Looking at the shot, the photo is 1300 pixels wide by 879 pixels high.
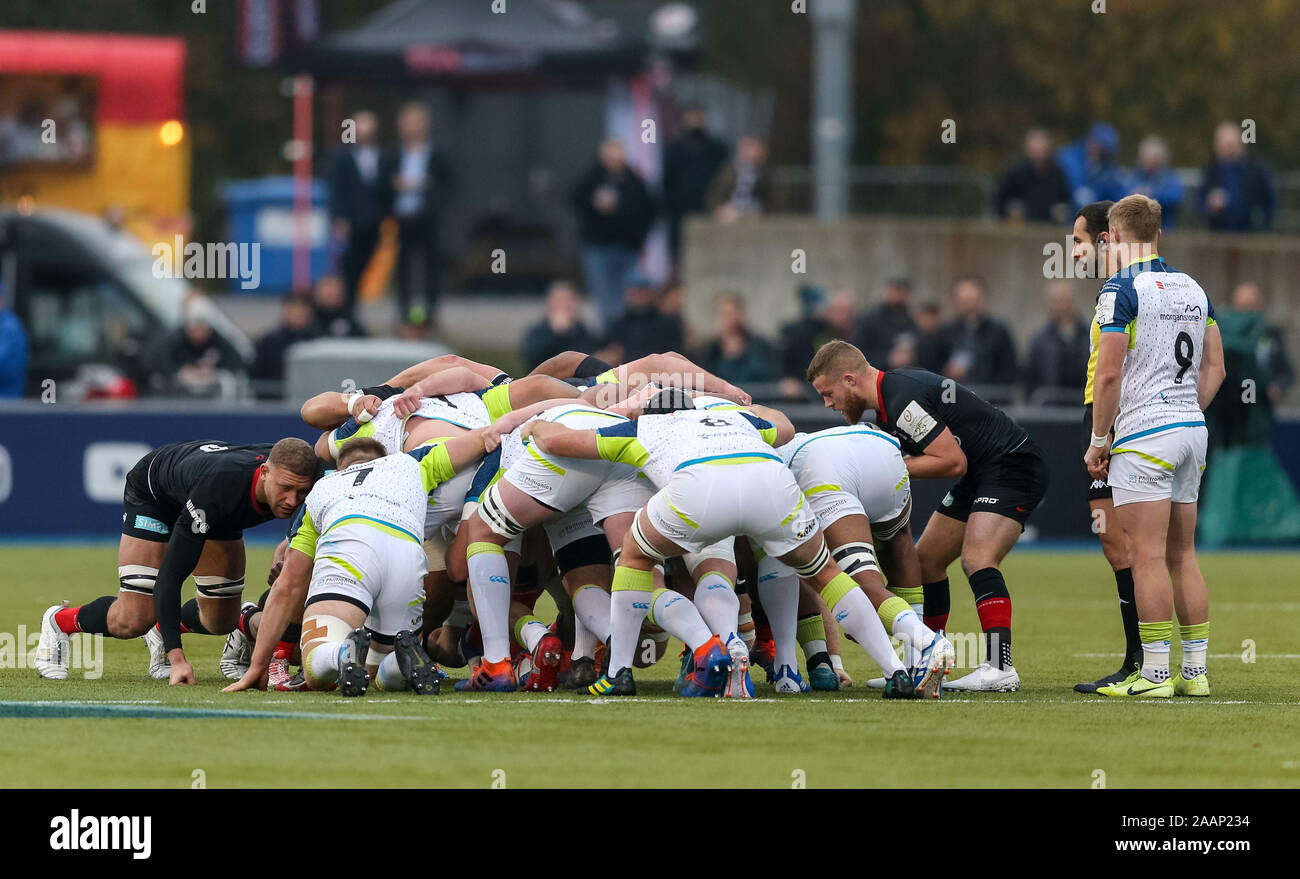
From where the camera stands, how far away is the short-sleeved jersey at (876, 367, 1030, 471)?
429 inches

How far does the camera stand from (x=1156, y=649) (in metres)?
10.5

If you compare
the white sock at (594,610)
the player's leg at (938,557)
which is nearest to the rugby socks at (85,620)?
the white sock at (594,610)

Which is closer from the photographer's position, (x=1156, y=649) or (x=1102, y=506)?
(x=1156, y=649)

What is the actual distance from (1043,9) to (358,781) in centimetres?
3259

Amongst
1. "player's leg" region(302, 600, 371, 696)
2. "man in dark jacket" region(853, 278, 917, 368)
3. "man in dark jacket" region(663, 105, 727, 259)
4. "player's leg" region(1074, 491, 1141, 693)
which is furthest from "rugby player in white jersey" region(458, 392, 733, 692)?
"man in dark jacket" region(663, 105, 727, 259)

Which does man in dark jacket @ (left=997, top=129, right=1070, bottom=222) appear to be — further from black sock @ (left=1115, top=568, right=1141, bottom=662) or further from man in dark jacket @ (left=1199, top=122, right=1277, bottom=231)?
black sock @ (left=1115, top=568, right=1141, bottom=662)

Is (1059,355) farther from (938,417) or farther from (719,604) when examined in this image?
(719,604)

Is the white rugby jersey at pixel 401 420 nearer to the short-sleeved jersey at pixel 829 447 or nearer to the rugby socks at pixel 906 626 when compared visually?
the short-sleeved jersey at pixel 829 447

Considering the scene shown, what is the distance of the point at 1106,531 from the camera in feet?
37.1

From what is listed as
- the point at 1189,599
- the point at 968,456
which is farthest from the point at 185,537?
the point at 1189,599

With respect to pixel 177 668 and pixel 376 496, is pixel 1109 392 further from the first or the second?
pixel 177 668

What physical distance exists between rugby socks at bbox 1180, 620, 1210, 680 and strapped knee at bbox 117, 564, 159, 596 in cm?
514

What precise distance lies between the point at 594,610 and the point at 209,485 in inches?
77.5

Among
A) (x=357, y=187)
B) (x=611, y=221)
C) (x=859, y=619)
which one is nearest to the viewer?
(x=859, y=619)
